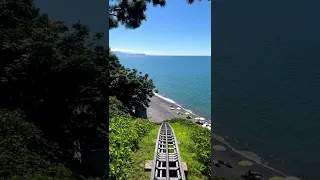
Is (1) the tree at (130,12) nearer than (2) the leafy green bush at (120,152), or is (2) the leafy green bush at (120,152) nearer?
(2) the leafy green bush at (120,152)

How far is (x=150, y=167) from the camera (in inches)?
255
